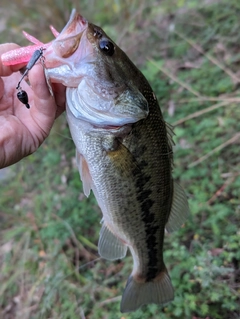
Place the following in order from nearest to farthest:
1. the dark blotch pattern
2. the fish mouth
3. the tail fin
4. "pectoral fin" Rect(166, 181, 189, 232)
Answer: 1. the fish mouth
2. the dark blotch pattern
3. "pectoral fin" Rect(166, 181, 189, 232)
4. the tail fin

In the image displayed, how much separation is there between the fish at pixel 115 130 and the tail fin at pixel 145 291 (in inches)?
13.6

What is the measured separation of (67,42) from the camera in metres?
1.31

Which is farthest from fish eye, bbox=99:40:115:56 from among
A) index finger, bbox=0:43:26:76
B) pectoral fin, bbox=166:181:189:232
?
pectoral fin, bbox=166:181:189:232

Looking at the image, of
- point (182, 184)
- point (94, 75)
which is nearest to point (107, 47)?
point (94, 75)

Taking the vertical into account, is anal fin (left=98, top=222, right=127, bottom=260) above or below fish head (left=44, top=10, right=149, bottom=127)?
below

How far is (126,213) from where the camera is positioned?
→ 5.80ft

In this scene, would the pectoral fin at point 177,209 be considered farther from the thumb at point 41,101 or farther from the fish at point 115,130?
the thumb at point 41,101

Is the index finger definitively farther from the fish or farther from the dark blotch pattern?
the dark blotch pattern

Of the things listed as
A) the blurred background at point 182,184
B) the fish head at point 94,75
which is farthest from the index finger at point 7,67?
the blurred background at point 182,184

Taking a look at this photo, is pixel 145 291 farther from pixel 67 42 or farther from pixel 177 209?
pixel 67 42

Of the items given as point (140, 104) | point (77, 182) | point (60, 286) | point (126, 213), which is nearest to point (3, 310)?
point (60, 286)

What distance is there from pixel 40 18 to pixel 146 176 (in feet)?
12.1

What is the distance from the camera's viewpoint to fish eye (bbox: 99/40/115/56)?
4.58 feet

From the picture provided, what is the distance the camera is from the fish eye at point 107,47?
140 centimetres
